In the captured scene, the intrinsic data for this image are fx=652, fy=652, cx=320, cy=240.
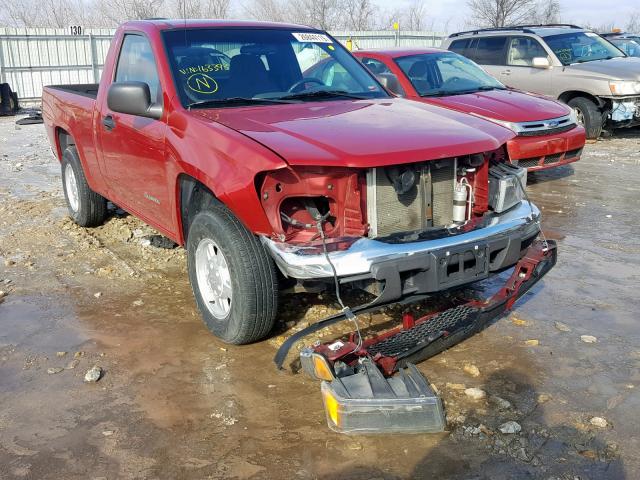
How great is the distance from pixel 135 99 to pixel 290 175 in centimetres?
141

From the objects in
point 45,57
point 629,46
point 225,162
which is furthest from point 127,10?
point 225,162

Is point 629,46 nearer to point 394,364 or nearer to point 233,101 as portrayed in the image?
point 233,101

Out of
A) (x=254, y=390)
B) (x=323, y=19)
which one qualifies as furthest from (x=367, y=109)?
(x=323, y=19)

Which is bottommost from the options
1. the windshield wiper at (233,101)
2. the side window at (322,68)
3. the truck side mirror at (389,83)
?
the windshield wiper at (233,101)

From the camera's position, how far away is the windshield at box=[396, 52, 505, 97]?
8444mm

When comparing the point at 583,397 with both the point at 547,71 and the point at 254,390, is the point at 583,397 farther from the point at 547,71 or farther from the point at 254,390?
the point at 547,71

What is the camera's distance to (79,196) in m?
6.20

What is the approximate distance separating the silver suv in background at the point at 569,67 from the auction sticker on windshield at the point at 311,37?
22.6 ft

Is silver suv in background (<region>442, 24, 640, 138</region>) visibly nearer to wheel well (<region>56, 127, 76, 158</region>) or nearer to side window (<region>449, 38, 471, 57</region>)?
side window (<region>449, 38, 471, 57</region>)

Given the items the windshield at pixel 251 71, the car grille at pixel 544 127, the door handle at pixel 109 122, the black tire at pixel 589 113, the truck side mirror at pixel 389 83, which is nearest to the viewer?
the windshield at pixel 251 71

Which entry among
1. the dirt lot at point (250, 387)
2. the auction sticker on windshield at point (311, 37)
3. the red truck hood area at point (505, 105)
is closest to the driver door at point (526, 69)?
the red truck hood area at point (505, 105)

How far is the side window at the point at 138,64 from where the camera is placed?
443 centimetres

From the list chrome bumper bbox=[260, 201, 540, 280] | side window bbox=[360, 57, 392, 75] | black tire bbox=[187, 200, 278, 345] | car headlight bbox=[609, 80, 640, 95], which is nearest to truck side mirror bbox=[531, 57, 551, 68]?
car headlight bbox=[609, 80, 640, 95]

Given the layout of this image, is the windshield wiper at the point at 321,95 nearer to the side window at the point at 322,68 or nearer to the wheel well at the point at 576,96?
the side window at the point at 322,68
